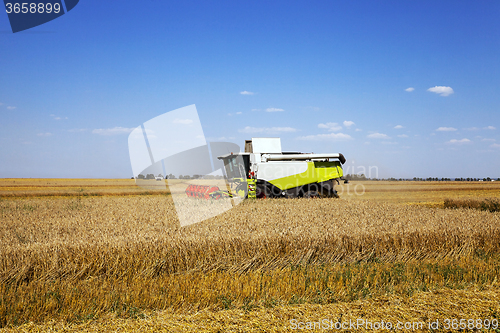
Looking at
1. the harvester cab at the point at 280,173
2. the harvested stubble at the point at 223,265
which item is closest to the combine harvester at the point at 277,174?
the harvester cab at the point at 280,173

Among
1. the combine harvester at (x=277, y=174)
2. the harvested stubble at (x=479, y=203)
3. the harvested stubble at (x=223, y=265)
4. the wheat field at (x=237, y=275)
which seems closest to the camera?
the wheat field at (x=237, y=275)

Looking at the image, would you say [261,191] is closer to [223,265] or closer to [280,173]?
[280,173]

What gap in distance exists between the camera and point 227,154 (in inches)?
665

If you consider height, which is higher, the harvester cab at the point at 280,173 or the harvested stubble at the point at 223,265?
the harvester cab at the point at 280,173

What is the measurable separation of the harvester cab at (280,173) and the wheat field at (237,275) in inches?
291

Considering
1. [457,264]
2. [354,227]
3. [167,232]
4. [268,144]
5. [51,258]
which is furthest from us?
[268,144]

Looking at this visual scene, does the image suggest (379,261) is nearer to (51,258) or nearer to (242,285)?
(242,285)

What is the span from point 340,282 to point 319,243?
139 cm

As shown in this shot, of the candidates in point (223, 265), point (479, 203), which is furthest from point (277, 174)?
point (223, 265)

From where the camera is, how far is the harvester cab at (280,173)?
15.2 metres

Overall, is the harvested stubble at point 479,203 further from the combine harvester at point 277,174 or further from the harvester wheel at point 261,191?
the harvester wheel at point 261,191

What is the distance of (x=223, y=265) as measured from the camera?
18.1ft

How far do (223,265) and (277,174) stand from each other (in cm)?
997

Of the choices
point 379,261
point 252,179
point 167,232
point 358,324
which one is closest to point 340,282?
point 358,324
